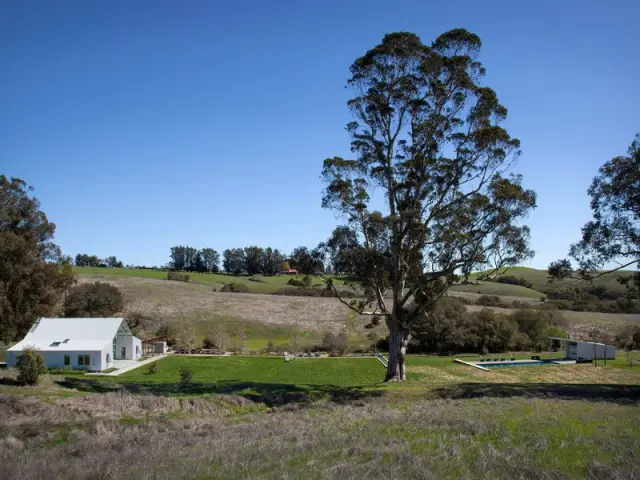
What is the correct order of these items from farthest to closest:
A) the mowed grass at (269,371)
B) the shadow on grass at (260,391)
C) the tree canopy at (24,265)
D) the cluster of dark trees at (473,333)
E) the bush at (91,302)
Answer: the bush at (91,302) → the cluster of dark trees at (473,333) → the tree canopy at (24,265) → the mowed grass at (269,371) → the shadow on grass at (260,391)

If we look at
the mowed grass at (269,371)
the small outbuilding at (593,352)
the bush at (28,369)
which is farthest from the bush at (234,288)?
the bush at (28,369)

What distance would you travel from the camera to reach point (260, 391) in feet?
78.1

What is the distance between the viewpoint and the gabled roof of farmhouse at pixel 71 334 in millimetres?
40481

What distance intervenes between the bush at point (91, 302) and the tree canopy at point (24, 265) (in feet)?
52.7

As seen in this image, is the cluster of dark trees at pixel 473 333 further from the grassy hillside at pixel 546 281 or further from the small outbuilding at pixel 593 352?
the grassy hillside at pixel 546 281

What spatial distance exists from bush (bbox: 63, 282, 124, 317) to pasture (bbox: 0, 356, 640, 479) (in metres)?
36.0

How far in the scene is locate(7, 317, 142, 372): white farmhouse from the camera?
39.8 meters

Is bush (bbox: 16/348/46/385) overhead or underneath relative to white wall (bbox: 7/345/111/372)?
overhead

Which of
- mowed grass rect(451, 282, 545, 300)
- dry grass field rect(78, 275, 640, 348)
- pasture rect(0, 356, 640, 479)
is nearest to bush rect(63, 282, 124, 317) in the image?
dry grass field rect(78, 275, 640, 348)

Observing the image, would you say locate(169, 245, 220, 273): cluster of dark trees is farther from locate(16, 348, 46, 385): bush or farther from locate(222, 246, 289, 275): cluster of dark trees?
locate(16, 348, 46, 385): bush

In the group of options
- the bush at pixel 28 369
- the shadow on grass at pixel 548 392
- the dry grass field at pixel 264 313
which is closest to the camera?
the shadow on grass at pixel 548 392

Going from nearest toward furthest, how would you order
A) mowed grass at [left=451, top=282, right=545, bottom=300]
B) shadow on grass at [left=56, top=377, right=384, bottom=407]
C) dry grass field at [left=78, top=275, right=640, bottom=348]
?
shadow on grass at [left=56, top=377, right=384, bottom=407]
dry grass field at [left=78, top=275, right=640, bottom=348]
mowed grass at [left=451, top=282, right=545, bottom=300]

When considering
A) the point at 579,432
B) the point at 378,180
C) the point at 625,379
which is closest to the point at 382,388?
the point at 378,180

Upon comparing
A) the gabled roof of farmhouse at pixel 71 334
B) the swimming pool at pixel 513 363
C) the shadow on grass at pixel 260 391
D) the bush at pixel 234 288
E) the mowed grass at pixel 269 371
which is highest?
the bush at pixel 234 288
